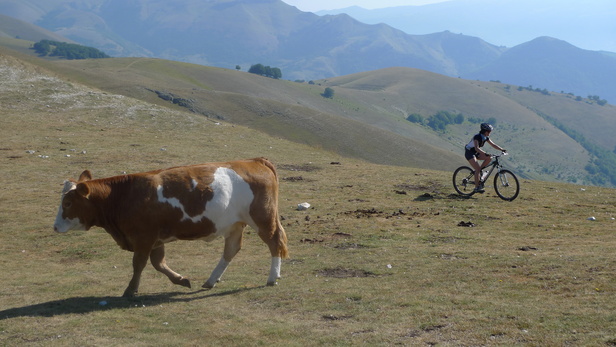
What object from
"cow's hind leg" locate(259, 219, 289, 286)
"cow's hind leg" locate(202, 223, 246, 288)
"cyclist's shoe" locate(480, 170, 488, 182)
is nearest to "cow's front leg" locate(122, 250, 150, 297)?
"cow's hind leg" locate(202, 223, 246, 288)

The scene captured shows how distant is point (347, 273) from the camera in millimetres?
12797

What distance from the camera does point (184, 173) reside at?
11.6 meters

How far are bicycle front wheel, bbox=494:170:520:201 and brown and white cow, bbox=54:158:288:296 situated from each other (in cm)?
1298

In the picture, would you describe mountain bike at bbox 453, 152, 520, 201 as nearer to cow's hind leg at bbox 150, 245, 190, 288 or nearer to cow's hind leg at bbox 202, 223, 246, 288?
cow's hind leg at bbox 202, 223, 246, 288

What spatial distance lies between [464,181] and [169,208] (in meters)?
14.8

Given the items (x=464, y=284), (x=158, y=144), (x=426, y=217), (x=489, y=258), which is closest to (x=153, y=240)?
(x=464, y=284)

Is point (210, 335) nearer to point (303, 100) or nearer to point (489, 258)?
point (489, 258)

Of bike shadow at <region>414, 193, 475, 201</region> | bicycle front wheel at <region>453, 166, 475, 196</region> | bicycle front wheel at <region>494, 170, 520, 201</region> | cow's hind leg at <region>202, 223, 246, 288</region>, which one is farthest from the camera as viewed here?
bicycle front wheel at <region>453, 166, 475, 196</region>

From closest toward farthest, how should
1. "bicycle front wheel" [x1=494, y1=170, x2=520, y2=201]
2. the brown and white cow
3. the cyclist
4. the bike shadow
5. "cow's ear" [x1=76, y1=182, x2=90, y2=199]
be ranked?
"cow's ear" [x1=76, y1=182, x2=90, y2=199], the brown and white cow, "bicycle front wheel" [x1=494, y1=170, x2=520, y2=201], the bike shadow, the cyclist

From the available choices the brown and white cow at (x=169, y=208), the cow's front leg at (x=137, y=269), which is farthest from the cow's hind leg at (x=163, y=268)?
the cow's front leg at (x=137, y=269)

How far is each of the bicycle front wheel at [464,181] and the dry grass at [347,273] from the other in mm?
735

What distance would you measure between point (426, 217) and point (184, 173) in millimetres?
9812

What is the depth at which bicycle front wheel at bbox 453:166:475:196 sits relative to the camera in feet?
76.5

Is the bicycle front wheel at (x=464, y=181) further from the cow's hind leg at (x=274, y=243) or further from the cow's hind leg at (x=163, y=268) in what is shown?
the cow's hind leg at (x=163, y=268)
